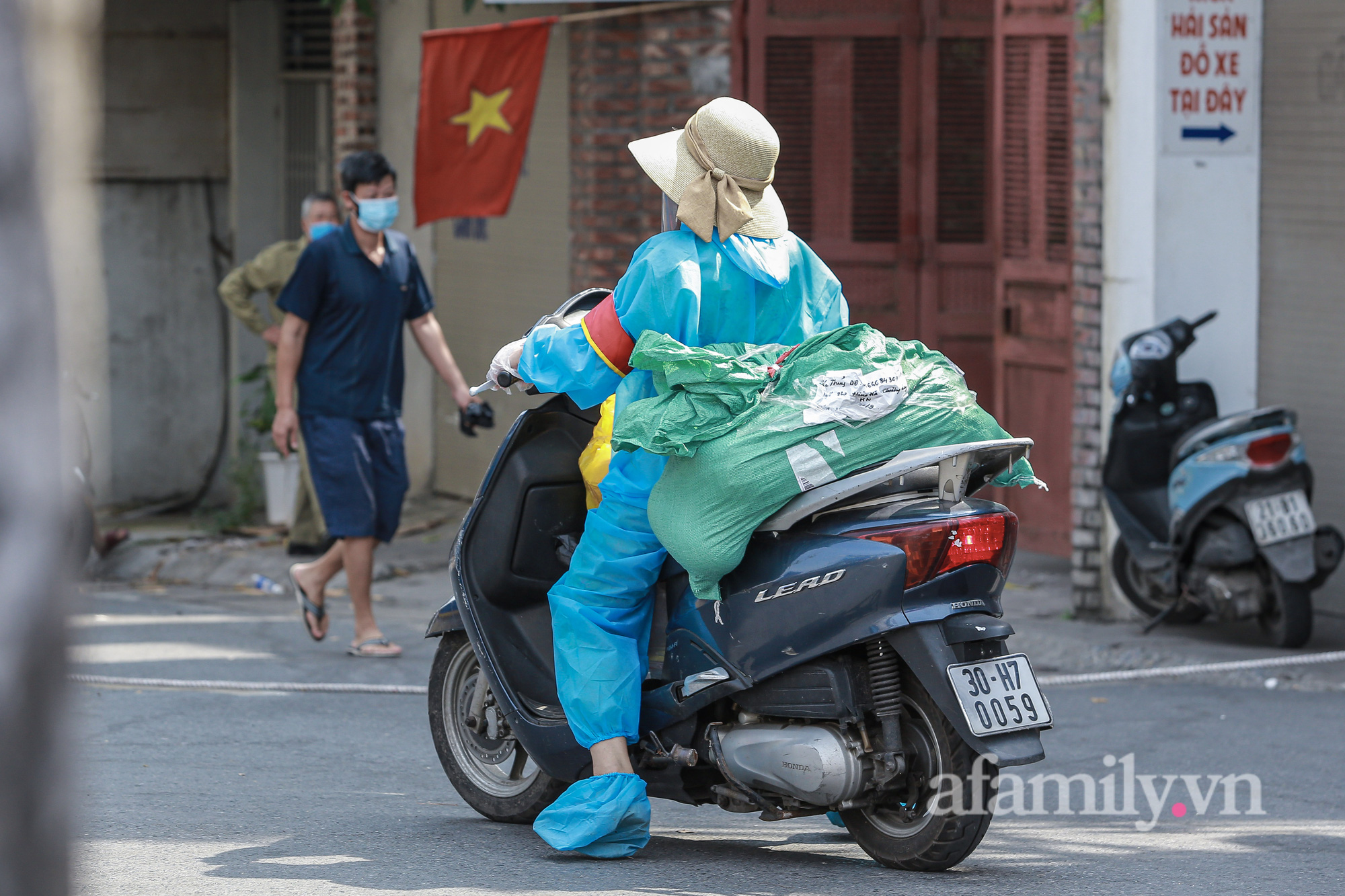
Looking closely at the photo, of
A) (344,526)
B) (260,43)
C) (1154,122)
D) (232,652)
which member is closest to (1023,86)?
(1154,122)

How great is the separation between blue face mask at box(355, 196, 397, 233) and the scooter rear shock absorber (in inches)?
156

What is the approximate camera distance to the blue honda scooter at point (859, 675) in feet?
13.3

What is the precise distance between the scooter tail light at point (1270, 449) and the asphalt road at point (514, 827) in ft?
3.14

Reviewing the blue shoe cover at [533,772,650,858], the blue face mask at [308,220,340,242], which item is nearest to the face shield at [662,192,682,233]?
the blue shoe cover at [533,772,650,858]

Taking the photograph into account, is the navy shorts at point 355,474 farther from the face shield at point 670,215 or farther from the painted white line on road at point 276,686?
the face shield at point 670,215

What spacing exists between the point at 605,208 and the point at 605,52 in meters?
0.88

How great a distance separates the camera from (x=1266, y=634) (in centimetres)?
761

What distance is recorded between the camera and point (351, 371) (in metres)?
7.54

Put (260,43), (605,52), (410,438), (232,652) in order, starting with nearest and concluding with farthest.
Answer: (232,652) < (605,52) < (410,438) < (260,43)

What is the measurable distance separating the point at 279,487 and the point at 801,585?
799cm

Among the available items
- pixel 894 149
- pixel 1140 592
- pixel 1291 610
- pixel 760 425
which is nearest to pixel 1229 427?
pixel 1291 610

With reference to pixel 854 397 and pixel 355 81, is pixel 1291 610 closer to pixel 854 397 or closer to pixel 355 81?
pixel 854 397

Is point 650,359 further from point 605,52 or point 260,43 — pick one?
point 260,43

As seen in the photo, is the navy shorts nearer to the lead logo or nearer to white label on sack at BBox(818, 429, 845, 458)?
the lead logo
